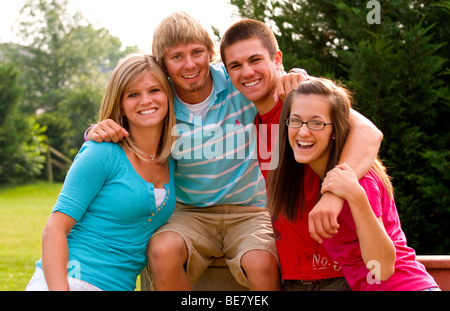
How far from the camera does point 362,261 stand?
216cm

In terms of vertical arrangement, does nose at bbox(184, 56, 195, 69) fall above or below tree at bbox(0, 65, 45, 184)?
above

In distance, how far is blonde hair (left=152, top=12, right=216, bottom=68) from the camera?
286cm

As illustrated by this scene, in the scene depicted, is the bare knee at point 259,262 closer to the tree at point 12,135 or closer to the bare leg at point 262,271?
the bare leg at point 262,271

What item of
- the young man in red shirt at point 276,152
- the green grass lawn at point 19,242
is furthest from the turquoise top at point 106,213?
the green grass lawn at point 19,242

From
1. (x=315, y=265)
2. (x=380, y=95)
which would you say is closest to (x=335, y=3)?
(x=380, y=95)

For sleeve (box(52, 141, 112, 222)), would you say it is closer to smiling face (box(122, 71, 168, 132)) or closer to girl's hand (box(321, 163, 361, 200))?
smiling face (box(122, 71, 168, 132))

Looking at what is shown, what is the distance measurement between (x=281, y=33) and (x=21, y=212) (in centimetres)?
1133

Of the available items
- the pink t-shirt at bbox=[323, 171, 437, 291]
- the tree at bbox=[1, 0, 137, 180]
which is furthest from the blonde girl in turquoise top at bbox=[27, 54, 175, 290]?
the tree at bbox=[1, 0, 137, 180]

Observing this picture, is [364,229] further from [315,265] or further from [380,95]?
[380,95]

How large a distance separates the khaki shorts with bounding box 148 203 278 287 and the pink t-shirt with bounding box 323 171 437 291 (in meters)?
0.51

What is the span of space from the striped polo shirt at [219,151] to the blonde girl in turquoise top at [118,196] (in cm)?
16

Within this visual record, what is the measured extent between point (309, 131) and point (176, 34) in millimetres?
1059

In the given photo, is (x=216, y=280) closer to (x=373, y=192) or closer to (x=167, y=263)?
(x=167, y=263)

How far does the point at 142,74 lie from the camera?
2619 mm
